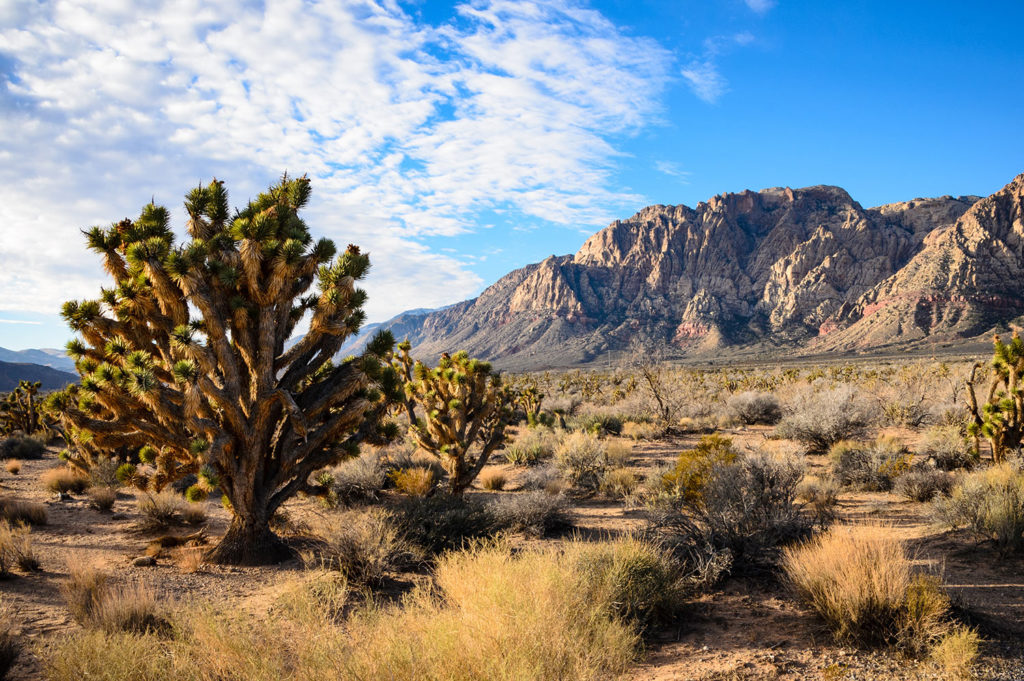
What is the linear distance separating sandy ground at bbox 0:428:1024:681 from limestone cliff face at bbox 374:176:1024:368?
92.2 m

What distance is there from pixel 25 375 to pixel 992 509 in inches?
4518

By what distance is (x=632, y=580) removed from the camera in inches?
200

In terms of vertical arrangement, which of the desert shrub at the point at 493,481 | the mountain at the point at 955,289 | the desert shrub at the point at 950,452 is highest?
the mountain at the point at 955,289

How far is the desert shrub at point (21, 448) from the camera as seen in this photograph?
1759cm

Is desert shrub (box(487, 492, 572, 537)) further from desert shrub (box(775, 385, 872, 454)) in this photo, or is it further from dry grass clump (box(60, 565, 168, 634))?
desert shrub (box(775, 385, 872, 454))

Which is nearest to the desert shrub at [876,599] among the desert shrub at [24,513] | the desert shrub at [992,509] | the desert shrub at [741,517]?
the desert shrub at [741,517]

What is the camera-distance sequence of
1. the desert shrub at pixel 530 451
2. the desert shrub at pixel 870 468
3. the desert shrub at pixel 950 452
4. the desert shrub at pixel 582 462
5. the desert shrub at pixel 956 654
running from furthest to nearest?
the desert shrub at pixel 530 451
the desert shrub at pixel 582 462
the desert shrub at pixel 950 452
the desert shrub at pixel 870 468
the desert shrub at pixel 956 654

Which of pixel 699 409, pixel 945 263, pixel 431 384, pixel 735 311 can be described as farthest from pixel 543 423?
pixel 735 311

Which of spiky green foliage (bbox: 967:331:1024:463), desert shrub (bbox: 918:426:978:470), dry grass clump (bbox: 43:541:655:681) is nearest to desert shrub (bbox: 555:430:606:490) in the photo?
desert shrub (bbox: 918:426:978:470)

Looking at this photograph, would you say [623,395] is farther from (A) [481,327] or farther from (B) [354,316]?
(A) [481,327]

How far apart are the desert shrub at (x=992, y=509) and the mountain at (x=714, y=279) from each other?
9545cm

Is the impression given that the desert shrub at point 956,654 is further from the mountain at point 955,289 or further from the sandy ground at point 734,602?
the mountain at point 955,289

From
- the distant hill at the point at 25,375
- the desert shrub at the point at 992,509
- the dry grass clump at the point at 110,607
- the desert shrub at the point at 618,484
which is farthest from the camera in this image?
the distant hill at the point at 25,375

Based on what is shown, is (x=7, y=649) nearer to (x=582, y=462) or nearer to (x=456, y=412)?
(x=456, y=412)
